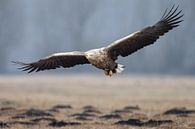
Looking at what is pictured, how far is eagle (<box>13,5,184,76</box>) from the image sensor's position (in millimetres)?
17891

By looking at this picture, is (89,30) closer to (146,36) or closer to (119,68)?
(146,36)

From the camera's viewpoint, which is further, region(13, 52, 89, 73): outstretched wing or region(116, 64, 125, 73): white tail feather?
region(13, 52, 89, 73): outstretched wing

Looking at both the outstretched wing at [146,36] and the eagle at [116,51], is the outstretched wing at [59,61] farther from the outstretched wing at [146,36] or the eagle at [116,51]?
the outstretched wing at [146,36]

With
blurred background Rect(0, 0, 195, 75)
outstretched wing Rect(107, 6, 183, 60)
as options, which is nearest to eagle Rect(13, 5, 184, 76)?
outstretched wing Rect(107, 6, 183, 60)

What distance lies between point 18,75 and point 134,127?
78.6m

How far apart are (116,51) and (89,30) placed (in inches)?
3781

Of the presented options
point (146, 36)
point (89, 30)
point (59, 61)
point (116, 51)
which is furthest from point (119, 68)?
point (89, 30)

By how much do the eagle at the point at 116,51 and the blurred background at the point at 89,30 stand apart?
245 ft

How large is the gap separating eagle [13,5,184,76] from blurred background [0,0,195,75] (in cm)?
7465

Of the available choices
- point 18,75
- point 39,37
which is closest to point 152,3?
point 39,37

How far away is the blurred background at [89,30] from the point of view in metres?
101

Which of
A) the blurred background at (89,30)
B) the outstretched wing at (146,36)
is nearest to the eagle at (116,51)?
the outstretched wing at (146,36)

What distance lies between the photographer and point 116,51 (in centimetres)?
1853

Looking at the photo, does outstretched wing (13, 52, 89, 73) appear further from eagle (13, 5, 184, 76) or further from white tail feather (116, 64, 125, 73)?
white tail feather (116, 64, 125, 73)
